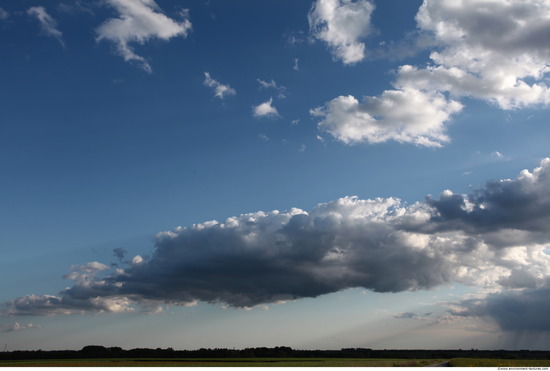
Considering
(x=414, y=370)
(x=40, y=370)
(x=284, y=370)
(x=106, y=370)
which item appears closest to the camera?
(x=284, y=370)

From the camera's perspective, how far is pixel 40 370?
3083 inches

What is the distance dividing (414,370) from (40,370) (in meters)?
71.9

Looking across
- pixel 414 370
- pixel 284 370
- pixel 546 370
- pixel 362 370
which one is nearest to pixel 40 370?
pixel 284 370

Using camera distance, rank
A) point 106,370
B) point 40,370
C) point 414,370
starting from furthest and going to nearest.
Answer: point 414,370, point 106,370, point 40,370

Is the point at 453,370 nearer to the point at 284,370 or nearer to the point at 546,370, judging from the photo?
the point at 546,370

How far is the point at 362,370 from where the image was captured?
7312 cm

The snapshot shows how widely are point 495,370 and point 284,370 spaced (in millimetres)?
34694

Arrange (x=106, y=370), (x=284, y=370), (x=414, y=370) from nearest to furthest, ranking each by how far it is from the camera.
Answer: (x=284, y=370)
(x=106, y=370)
(x=414, y=370)

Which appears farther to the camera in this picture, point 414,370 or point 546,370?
point 414,370

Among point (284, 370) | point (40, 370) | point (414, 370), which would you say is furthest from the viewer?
point (414, 370)

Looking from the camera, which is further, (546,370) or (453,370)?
(453,370)

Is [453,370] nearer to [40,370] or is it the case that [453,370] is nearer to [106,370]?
[106,370]

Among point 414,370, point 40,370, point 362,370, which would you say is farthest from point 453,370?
point 40,370

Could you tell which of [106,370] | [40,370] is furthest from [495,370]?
[40,370]
